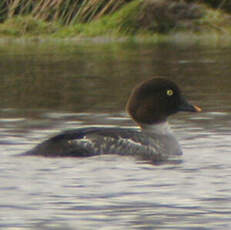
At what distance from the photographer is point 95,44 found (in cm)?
2759

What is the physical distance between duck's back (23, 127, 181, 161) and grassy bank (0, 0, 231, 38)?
1745 cm

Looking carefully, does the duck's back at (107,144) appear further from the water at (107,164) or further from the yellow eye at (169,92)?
the yellow eye at (169,92)

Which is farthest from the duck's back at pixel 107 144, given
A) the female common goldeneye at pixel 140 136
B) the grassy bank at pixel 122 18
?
the grassy bank at pixel 122 18

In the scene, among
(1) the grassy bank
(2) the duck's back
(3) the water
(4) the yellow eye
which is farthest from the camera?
(1) the grassy bank

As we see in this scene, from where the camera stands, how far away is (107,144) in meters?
9.70

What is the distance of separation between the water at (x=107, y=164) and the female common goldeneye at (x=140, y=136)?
0.10m

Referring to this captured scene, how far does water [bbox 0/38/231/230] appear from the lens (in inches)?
285

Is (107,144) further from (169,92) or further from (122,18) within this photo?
(122,18)

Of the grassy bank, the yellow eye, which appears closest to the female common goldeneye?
the yellow eye

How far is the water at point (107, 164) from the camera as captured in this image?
285 inches

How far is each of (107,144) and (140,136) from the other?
450 millimetres

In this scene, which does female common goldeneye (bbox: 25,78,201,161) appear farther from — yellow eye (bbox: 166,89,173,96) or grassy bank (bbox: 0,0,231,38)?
grassy bank (bbox: 0,0,231,38)

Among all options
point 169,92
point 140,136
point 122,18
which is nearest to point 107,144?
point 140,136

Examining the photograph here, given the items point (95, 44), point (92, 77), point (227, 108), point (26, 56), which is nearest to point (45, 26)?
point (95, 44)
